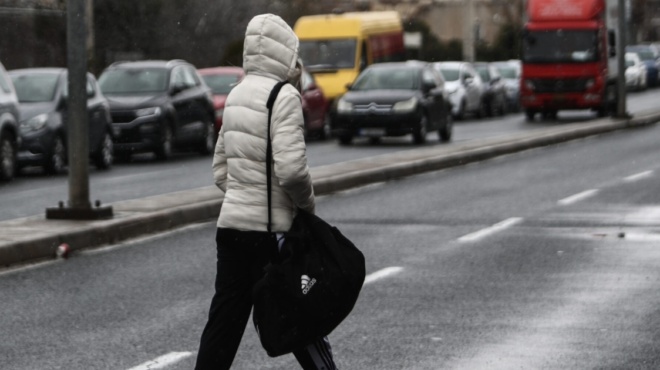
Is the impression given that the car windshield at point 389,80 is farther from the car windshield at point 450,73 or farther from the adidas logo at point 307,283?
the adidas logo at point 307,283

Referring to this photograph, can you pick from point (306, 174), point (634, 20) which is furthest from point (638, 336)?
point (634, 20)

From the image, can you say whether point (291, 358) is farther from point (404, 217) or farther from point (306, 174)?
point (404, 217)

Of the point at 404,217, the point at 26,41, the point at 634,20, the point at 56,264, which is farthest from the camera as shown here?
the point at 634,20

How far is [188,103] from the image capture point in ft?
90.5

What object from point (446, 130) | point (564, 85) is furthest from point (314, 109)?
point (564, 85)

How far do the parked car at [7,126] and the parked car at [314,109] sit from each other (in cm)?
1090

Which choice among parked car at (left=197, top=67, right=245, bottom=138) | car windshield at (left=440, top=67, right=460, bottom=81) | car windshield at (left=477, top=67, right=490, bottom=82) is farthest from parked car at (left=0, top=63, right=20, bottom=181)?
car windshield at (left=477, top=67, right=490, bottom=82)

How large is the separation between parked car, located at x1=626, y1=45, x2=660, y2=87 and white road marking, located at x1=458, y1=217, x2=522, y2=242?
54510 millimetres

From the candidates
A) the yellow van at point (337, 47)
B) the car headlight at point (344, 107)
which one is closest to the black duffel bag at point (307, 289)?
the car headlight at point (344, 107)

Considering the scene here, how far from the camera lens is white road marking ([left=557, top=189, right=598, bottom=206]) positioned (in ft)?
56.3

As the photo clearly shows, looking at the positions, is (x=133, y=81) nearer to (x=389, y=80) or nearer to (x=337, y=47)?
(x=389, y=80)

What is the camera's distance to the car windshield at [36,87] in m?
23.6

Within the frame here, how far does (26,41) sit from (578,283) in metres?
34.5

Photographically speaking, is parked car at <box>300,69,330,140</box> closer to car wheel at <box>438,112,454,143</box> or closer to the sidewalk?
car wheel at <box>438,112,454,143</box>
